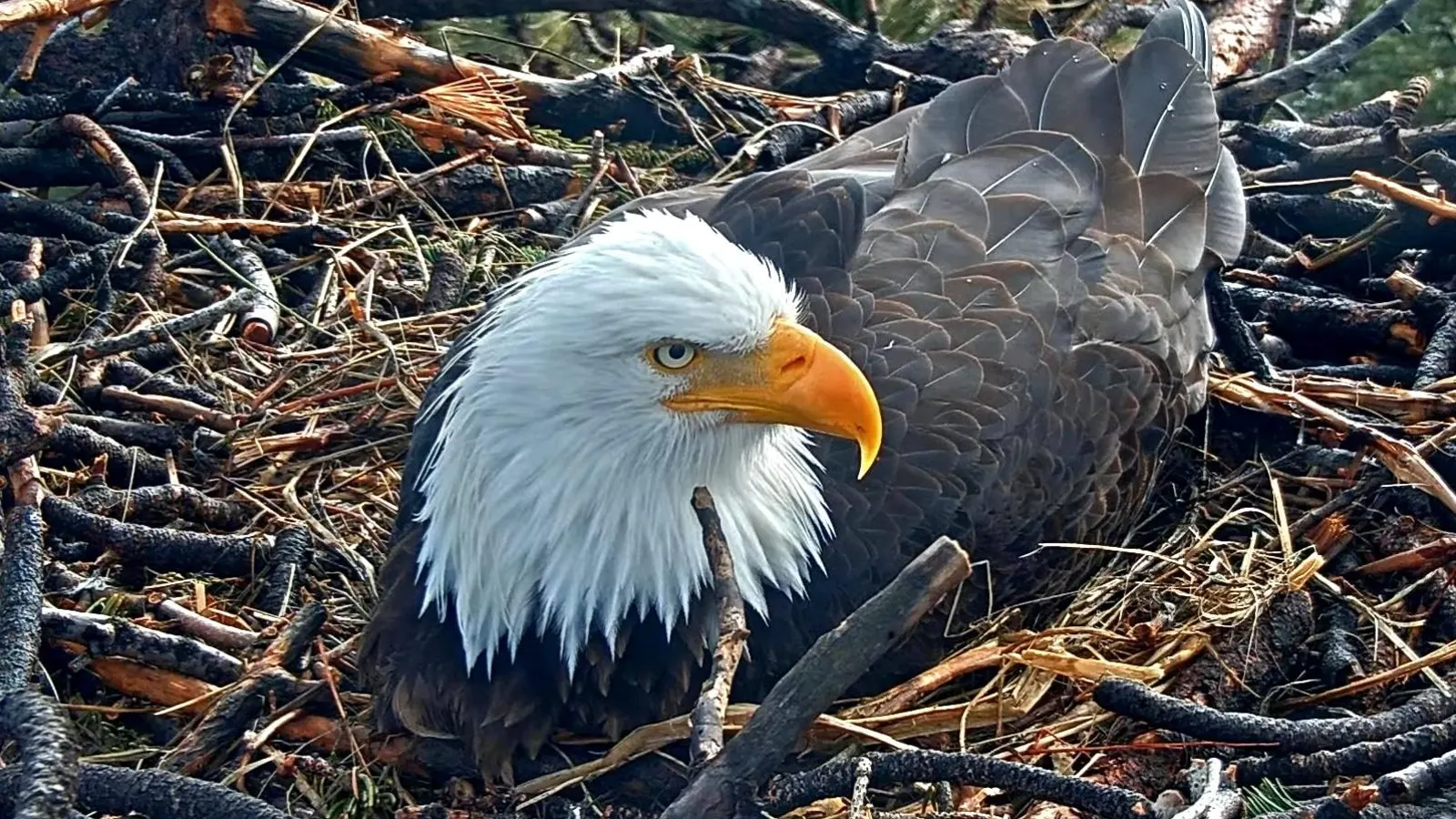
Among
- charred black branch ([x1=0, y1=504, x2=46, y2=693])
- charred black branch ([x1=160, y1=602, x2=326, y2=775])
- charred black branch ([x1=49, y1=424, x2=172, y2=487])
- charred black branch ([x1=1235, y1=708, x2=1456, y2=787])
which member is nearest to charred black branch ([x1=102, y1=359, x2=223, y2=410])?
charred black branch ([x1=49, y1=424, x2=172, y2=487])

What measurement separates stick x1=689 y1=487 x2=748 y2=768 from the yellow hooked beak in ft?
1.16

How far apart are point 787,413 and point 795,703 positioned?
3.21 ft

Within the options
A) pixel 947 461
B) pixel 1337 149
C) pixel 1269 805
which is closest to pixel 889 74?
pixel 1337 149

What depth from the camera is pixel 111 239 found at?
4.80 meters

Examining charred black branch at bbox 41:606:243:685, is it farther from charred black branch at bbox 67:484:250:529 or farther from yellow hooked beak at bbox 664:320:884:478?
yellow hooked beak at bbox 664:320:884:478

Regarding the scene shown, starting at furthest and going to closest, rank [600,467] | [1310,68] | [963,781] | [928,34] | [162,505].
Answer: [928,34]
[1310,68]
[162,505]
[600,467]
[963,781]

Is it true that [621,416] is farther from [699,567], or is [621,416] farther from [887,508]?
[887,508]

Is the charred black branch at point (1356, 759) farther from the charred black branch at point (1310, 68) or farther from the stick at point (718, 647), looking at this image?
the charred black branch at point (1310, 68)

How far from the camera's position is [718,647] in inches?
101

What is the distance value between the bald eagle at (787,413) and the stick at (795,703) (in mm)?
878

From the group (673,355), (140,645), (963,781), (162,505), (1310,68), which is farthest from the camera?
(1310,68)

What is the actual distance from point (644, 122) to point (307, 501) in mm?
1970

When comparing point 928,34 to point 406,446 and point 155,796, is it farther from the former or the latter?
point 155,796

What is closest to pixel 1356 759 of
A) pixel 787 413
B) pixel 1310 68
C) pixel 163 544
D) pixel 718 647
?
pixel 787 413
